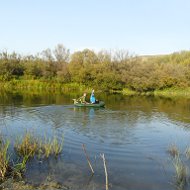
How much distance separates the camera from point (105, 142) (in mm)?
17156

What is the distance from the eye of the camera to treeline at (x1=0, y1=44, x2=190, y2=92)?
64.3 meters

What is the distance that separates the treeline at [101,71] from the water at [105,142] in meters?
34.2

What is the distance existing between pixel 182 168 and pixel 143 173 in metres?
1.65

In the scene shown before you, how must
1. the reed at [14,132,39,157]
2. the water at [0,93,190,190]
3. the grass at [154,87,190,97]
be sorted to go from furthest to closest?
the grass at [154,87,190,97], the reed at [14,132,39,157], the water at [0,93,190,190]

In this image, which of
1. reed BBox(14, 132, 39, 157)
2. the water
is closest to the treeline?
the water

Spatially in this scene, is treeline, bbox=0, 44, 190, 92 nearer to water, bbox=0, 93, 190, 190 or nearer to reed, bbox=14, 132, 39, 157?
water, bbox=0, 93, 190, 190

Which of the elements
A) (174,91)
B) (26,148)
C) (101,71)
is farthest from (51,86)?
(26,148)

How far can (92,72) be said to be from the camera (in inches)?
2576

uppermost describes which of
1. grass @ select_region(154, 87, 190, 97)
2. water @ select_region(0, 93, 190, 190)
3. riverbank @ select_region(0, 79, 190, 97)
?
riverbank @ select_region(0, 79, 190, 97)

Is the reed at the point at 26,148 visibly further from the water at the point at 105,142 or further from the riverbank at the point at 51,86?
the riverbank at the point at 51,86

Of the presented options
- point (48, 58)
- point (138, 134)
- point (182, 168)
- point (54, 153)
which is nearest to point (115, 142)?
point (138, 134)

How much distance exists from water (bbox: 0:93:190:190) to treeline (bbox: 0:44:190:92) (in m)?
34.2

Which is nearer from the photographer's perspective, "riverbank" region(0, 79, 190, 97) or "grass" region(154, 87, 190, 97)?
"grass" region(154, 87, 190, 97)

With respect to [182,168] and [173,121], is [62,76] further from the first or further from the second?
[182,168]
